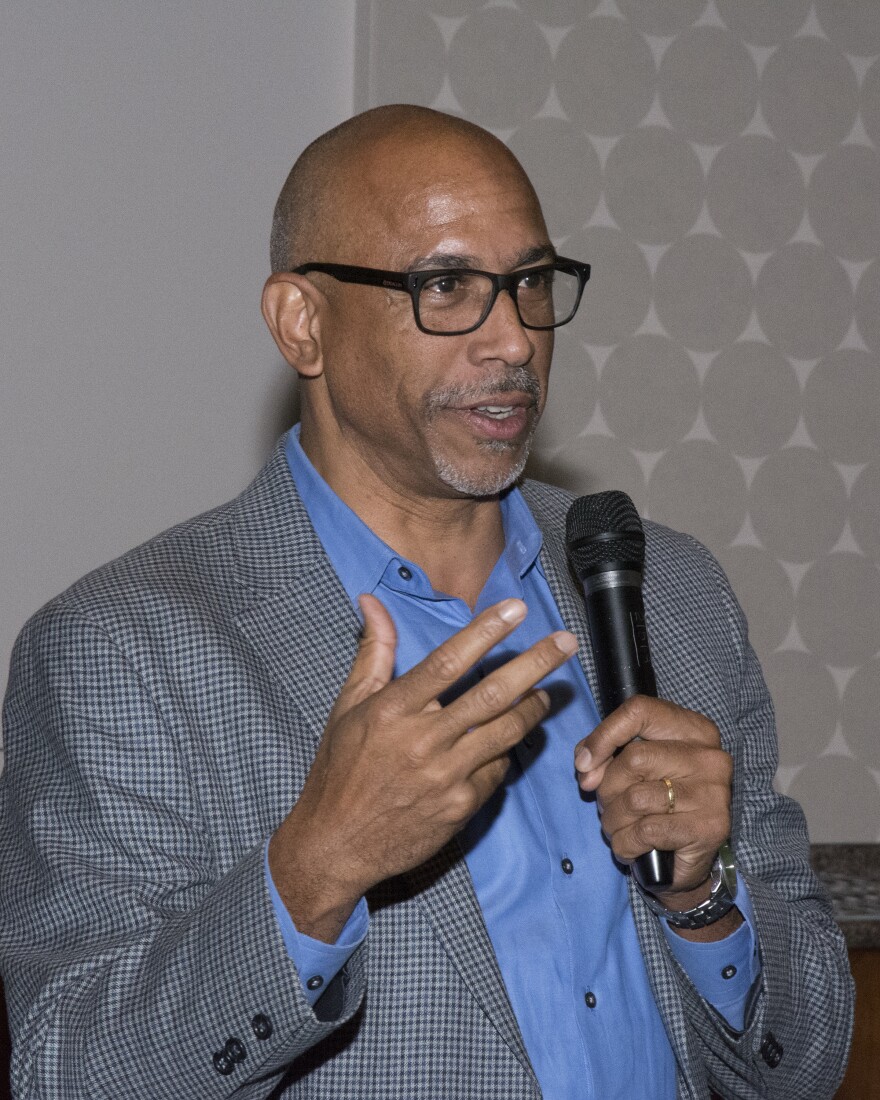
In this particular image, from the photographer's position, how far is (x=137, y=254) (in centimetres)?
246

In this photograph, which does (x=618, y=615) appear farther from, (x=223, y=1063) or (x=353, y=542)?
(x=223, y=1063)

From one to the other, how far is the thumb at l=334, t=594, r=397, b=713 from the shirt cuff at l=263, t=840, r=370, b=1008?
8.2 inches

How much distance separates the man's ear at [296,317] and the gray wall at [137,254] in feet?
2.44

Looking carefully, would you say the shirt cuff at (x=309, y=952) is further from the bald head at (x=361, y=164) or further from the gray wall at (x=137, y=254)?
the gray wall at (x=137, y=254)

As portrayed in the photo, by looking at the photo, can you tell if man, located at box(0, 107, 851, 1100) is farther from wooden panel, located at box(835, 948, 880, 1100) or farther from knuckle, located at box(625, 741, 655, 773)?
wooden panel, located at box(835, 948, 880, 1100)

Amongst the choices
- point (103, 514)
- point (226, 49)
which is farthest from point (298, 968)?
point (226, 49)

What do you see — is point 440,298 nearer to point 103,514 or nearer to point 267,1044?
point 267,1044

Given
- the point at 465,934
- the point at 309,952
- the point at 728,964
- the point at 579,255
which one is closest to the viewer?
the point at 309,952

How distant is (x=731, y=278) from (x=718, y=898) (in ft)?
5.07

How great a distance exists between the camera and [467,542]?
5.89ft

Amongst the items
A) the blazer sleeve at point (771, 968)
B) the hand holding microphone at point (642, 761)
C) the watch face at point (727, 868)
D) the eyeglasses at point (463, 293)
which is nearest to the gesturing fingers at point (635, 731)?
the hand holding microphone at point (642, 761)

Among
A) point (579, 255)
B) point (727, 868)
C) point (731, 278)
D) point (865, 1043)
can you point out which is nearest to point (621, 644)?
point (727, 868)

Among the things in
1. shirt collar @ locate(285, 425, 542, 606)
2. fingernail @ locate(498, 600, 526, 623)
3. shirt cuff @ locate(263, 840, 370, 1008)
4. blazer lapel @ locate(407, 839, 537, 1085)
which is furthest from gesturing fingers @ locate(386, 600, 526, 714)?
shirt collar @ locate(285, 425, 542, 606)

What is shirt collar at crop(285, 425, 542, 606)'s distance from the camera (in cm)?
167
